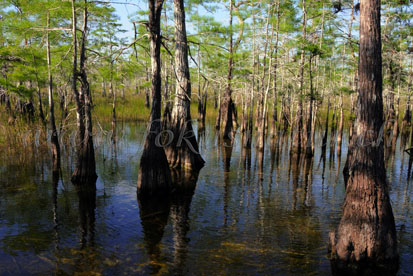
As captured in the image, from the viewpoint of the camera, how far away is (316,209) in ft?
27.9

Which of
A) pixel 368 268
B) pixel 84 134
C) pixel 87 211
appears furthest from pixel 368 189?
pixel 84 134

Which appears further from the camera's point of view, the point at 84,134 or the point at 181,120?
the point at 181,120

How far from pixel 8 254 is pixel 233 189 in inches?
248

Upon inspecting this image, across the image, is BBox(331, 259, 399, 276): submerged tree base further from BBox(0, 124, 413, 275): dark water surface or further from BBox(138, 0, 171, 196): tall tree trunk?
BBox(138, 0, 171, 196): tall tree trunk

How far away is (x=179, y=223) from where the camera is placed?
24.5 ft

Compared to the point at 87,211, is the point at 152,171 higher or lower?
higher

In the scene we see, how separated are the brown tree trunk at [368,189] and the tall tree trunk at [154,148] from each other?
509 cm

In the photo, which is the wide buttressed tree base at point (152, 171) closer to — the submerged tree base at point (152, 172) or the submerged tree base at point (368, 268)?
the submerged tree base at point (152, 172)

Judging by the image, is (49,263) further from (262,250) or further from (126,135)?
(126,135)

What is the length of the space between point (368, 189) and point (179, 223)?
162 inches

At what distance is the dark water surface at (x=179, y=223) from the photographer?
559 centimetres

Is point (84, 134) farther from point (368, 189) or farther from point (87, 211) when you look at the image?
point (368, 189)

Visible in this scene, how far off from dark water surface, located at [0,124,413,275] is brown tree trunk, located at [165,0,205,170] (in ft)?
3.52

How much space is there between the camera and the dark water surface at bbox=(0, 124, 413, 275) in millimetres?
5594
